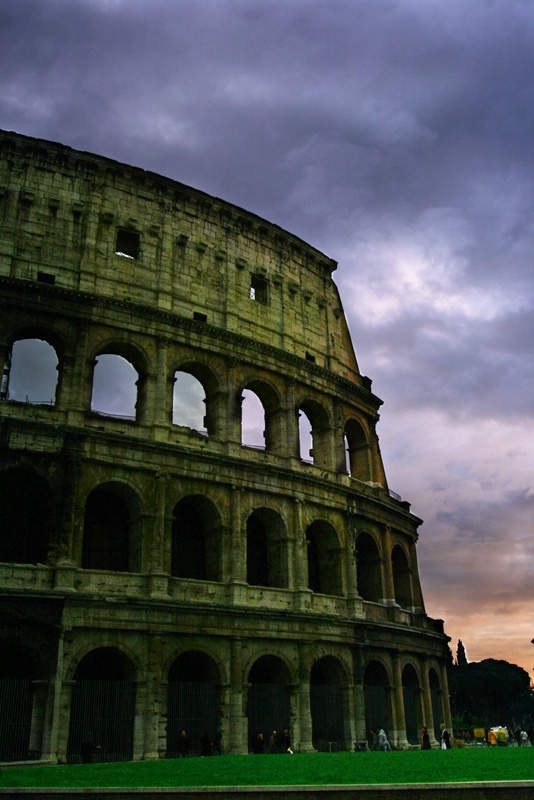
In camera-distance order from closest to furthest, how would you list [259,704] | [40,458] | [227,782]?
[227,782]
[40,458]
[259,704]

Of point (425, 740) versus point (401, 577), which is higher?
point (401, 577)

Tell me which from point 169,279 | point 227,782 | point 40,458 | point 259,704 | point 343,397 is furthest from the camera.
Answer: point 343,397

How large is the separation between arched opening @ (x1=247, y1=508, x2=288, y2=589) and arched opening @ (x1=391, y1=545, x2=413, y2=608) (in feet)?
25.4

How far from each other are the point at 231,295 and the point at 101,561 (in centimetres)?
1110

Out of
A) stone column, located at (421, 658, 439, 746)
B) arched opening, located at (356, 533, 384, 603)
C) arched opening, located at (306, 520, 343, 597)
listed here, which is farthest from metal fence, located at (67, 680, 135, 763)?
stone column, located at (421, 658, 439, 746)

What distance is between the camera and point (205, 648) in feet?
72.7

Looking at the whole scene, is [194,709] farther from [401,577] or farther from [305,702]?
[401,577]

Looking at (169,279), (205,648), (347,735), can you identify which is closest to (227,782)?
(205,648)

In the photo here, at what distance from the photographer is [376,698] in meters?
26.6

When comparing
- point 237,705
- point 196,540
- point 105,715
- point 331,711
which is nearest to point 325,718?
point 331,711

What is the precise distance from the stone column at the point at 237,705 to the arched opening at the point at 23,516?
21.3 ft

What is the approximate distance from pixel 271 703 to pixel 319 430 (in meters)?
10.8

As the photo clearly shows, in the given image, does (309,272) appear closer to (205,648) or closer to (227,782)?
(205,648)

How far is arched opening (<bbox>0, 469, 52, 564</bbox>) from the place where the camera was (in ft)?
70.8
